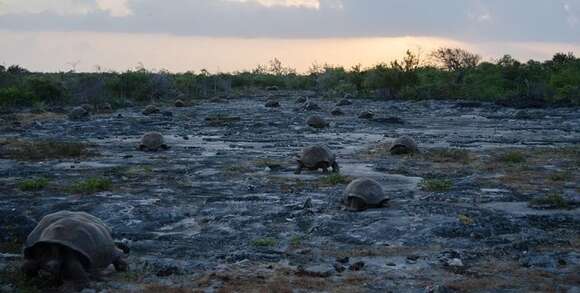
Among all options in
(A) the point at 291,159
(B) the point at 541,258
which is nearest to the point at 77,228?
(B) the point at 541,258

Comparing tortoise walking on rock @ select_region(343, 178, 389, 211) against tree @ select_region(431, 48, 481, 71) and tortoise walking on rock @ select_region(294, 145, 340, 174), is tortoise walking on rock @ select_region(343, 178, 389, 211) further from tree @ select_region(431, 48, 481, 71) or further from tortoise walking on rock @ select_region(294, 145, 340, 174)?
tree @ select_region(431, 48, 481, 71)

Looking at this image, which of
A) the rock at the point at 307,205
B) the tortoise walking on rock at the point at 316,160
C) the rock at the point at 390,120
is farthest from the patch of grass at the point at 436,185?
the rock at the point at 390,120

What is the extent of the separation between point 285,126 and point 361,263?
1893cm

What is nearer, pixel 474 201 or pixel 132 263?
pixel 132 263

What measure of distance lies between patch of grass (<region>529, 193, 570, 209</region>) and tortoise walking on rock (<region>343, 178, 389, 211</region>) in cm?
247

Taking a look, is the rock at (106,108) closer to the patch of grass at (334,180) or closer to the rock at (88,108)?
the rock at (88,108)

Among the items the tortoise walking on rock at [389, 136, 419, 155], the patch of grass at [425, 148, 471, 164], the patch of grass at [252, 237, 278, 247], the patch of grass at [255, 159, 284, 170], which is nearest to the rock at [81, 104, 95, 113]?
the patch of grass at [255, 159, 284, 170]

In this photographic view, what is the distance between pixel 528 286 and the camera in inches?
285

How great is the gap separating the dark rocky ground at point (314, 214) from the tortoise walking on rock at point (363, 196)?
0.15m

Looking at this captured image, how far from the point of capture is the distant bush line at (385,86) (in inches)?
1497

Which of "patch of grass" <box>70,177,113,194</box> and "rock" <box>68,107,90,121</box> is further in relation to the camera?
"rock" <box>68,107,90,121</box>

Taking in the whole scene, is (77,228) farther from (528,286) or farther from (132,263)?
(528,286)

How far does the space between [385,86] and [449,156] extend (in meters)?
28.7

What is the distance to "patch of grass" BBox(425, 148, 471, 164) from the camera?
16.8 meters
